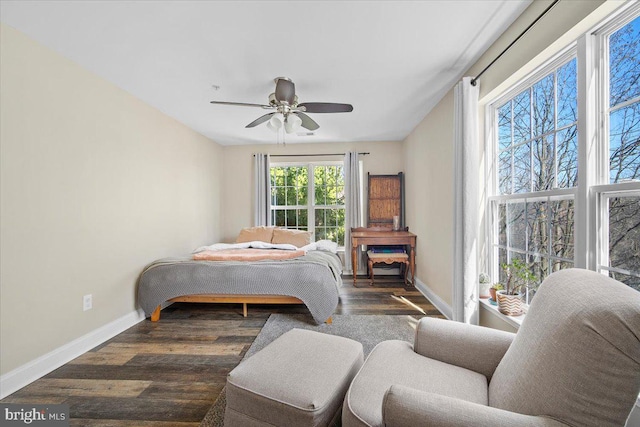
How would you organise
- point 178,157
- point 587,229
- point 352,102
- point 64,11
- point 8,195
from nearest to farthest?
point 587,229 < point 64,11 < point 8,195 < point 352,102 < point 178,157

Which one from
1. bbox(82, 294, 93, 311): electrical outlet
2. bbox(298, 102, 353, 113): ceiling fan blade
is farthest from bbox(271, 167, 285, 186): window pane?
bbox(82, 294, 93, 311): electrical outlet

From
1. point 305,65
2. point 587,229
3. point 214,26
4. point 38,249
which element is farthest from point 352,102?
point 38,249

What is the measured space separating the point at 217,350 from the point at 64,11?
2.55 metres

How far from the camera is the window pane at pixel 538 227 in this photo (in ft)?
5.64

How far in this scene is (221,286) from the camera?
8.97ft

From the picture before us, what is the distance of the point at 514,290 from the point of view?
1.96m

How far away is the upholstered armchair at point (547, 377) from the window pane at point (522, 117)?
4.22 feet

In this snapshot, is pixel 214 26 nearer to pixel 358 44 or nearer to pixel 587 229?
pixel 358 44

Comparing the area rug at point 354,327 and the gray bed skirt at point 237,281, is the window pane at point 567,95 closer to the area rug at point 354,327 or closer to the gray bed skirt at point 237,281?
the area rug at point 354,327

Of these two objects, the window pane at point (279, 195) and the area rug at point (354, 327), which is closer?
the area rug at point (354, 327)

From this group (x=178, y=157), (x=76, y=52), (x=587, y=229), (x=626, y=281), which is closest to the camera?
(x=626, y=281)

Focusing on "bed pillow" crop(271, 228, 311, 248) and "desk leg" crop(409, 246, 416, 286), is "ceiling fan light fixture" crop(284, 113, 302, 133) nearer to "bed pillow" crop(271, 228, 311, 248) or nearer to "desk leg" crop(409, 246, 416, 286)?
"bed pillow" crop(271, 228, 311, 248)

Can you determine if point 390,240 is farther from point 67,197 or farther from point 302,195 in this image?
point 67,197

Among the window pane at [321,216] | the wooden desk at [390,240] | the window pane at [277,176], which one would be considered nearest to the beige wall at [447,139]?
the wooden desk at [390,240]
